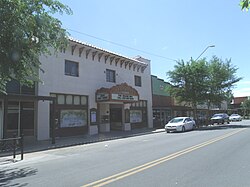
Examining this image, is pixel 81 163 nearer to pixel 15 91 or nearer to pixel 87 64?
pixel 15 91

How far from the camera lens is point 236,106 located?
105 metres

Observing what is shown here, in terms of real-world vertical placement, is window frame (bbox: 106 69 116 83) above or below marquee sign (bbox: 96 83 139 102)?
above

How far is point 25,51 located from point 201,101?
97.0 ft

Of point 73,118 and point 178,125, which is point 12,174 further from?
point 178,125

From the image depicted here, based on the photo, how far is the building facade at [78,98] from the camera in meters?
20.0

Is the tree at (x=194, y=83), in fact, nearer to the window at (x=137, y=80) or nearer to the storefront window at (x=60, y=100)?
the window at (x=137, y=80)

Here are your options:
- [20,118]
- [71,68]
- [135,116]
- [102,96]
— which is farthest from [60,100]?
[135,116]

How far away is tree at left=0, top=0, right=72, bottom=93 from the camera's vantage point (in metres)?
9.95

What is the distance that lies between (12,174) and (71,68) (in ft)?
53.3

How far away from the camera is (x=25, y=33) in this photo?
34.6 ft

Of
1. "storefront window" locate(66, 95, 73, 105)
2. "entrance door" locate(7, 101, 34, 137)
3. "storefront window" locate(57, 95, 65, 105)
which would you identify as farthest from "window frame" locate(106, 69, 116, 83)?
"entrance door" locate(7, 101, 34, 137)

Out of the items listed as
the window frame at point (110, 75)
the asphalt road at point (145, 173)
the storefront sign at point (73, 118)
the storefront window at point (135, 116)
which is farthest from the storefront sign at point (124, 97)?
the asphalt road at point (145, 173)

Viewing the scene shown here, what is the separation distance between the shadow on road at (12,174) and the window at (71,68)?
14789 mm

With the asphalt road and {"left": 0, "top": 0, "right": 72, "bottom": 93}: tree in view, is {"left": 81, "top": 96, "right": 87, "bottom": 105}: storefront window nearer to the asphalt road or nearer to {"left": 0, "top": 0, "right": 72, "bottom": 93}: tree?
{"left": 0, "top": 0, "right": 72, "bottom": 93}: tree
